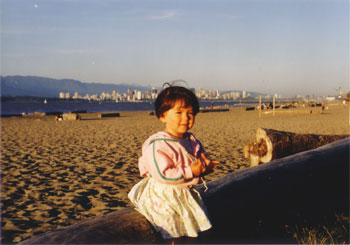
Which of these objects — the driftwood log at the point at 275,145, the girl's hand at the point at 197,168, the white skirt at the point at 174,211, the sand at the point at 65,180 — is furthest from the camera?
the driftwood log at the point at 275,145

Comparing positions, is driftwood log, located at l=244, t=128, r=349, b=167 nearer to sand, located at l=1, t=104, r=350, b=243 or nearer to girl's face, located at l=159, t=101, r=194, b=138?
sand, located at l=1, t=104, r=350, b=243

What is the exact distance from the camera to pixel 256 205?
3.02m

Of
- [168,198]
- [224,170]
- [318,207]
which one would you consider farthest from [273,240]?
[224,170]

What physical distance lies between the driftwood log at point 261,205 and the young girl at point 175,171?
146 mm

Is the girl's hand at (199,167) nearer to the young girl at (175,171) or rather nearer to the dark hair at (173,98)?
the young girl at (175,171)

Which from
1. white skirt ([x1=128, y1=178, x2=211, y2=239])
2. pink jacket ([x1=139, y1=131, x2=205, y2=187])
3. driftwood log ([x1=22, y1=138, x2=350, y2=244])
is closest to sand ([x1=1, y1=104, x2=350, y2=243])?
driftwood log ([x1=22, y1=138, x2=350, y2=244])

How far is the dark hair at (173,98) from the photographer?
87.9 inches

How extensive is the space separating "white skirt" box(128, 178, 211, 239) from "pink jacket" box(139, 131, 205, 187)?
9 cm

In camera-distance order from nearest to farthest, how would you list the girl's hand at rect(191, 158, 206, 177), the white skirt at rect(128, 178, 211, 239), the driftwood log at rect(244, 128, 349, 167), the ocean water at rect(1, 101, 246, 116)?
the girl's hand at rect(191, 158, 206, 177) → the white skirt at rect(128, 178, 211, 239) → the driftwood log at rect(244, 128, 349, 167) → the ocean water at rect(1, 101, 246, 116)

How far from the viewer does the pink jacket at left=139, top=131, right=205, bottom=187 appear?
2.08 m

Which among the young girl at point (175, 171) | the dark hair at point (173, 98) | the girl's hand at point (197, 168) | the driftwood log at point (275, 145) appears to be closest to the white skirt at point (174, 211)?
the young girl at point (175, 171)

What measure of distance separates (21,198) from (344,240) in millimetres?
5110

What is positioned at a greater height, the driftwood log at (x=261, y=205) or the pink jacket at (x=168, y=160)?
the pink jacket at (x=168, y=160)

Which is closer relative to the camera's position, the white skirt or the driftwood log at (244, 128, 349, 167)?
the white skirt
